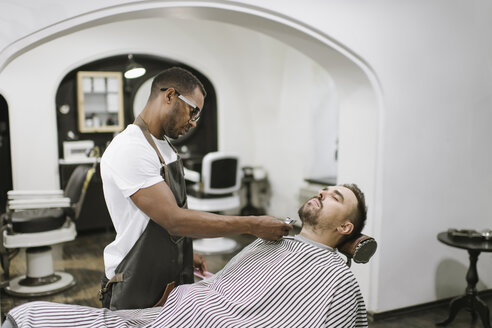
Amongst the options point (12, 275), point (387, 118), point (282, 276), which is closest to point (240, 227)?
point (282, 276)

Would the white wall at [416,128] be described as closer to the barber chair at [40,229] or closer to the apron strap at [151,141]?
the apron strap at [151,141]

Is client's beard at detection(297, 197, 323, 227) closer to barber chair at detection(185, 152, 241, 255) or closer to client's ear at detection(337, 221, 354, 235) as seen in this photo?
client's ear at detection(337, 221, 354, 235)

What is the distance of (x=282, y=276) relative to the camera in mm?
1681

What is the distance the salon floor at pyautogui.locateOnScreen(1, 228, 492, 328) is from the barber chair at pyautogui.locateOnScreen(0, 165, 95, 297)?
0.12 m

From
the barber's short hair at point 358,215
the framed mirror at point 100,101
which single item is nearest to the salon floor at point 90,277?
the framed mirror at point 100,101

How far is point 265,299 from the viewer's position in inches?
64.0

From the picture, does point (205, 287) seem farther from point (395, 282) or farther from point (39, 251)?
point (39, 251)

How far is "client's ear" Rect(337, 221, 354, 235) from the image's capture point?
6.13 ft

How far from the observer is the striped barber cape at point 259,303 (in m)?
1.50

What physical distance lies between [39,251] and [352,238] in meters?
2.85

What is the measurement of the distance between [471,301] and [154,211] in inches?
98.3

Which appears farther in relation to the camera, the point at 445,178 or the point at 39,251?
the point at 39,251

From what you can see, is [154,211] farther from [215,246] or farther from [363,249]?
[215,246]

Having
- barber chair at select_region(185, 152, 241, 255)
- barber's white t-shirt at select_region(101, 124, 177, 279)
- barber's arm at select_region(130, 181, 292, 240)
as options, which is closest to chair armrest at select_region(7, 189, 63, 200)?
barber chair at select_region(185, 152, 241, 255)
